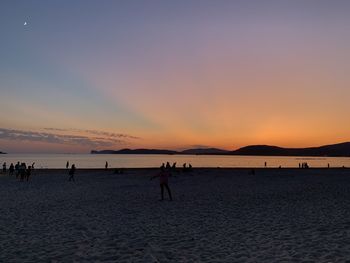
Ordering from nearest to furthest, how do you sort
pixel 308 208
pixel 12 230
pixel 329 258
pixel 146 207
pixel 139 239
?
pixel 329 258 → pixel 139 239 → pixel 12 230 → pixel 308 208 → pixel 146 207

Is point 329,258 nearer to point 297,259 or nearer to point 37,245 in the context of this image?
point 297,259

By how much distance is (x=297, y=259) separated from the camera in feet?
28.3

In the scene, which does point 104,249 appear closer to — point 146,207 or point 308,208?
point 146,207

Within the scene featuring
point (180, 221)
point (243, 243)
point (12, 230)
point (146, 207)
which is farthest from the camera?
point (146, 207)

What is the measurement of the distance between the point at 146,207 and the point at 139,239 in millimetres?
7768

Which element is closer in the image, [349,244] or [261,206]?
[349,244]

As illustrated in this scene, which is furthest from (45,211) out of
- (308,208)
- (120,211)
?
(308,208)

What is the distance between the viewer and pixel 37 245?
429 inches

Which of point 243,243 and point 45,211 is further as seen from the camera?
point 45,211

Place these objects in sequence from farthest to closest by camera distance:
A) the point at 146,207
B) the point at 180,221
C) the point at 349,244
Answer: the point at 146,207
the point at 180,221
the point at 349,244

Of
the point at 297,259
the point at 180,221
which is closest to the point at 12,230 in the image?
the point at 180,221

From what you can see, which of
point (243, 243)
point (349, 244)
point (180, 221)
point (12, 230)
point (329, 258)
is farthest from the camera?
point (180, 221)

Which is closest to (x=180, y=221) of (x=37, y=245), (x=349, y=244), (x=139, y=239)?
(x=139, y=239)

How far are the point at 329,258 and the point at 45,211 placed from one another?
1340 cm
